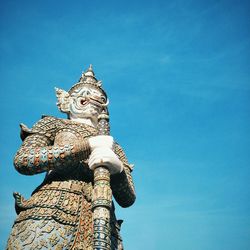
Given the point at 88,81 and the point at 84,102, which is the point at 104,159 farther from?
the point at 88,81

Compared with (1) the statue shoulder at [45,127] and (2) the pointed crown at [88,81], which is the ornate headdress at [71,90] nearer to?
(2) the pointed crown at [88,81]

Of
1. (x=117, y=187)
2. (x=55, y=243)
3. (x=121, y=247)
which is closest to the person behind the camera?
(x=55, y=243)

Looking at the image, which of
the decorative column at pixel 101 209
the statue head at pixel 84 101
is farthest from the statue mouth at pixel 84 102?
the decorative column at pixel 101 209

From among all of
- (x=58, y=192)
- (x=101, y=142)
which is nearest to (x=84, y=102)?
(x=101, y=142)

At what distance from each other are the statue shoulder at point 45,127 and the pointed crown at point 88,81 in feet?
3.09

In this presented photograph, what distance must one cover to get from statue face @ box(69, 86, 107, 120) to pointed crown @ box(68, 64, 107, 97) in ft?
0.27

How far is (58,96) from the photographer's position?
5.88 meters

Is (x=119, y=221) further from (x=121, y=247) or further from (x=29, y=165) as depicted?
(x=29, y=165)

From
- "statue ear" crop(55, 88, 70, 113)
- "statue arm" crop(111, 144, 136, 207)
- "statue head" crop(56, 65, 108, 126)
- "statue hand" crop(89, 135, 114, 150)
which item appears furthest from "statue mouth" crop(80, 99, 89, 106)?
"statue hand" crop(89, 135, 114, 150)

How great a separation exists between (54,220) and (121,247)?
1001 millimetres

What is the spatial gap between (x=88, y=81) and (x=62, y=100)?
0.56m

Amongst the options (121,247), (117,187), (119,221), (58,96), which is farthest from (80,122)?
(121,247)

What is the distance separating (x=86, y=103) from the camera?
547cm

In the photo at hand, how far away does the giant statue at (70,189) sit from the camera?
12.2 feet
